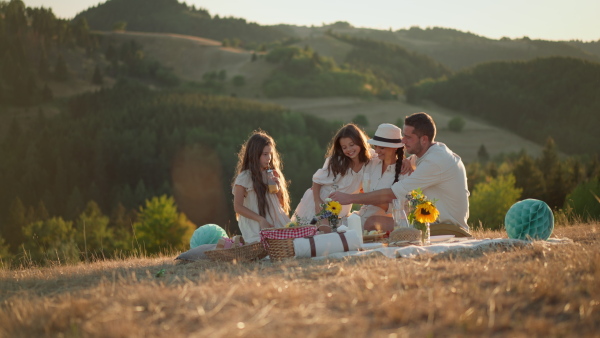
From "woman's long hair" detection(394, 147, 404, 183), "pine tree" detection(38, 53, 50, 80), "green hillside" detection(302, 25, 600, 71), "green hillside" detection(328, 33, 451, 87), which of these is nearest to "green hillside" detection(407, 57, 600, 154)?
"green hillside" detection(302, 25, 600, 71)

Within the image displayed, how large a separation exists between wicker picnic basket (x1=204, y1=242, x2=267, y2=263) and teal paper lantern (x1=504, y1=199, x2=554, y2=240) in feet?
9.31

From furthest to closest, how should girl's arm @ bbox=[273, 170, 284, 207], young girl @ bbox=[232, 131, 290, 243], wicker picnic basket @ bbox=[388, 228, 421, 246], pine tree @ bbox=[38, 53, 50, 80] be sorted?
1. pine tree @ bbox=[38, 53, 50, 80]
2. girl's arm @ bbox=[273, 170, 284, 207]
3. young girl @ bbox=[232, 131, 290, 243]
4. wicker picnic basket @ bbox=[388, 228, 421, 246]

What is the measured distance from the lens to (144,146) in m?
87.9

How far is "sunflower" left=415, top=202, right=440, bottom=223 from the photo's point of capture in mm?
7613

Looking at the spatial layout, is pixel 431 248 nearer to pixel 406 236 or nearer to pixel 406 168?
pixel 406 236

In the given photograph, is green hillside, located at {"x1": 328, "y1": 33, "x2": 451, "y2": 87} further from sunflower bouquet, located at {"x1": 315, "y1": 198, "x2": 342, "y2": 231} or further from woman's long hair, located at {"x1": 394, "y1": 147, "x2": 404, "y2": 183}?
sunflower bouquet, located at {"x1": 315, "y1": 198, "x2": 342, "y2": 231}

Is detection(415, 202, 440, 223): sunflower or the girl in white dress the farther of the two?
the girl in white dress

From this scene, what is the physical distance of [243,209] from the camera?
877 cm

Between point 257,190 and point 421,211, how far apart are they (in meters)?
2.21

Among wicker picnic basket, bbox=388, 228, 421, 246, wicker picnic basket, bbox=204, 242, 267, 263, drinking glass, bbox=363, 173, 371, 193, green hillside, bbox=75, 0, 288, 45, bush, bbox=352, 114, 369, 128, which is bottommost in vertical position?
bush, bbox=352, 114, 369, 128

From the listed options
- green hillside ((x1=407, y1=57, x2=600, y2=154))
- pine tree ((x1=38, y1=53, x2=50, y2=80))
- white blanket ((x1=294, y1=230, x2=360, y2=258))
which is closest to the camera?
white blanket ((x1=294, y1=230, x2=360, y2=258))

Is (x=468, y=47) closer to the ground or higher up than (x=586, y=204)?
higher up

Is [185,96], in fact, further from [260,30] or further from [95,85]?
[260,30]

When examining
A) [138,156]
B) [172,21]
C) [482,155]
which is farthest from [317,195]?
[172,21]
